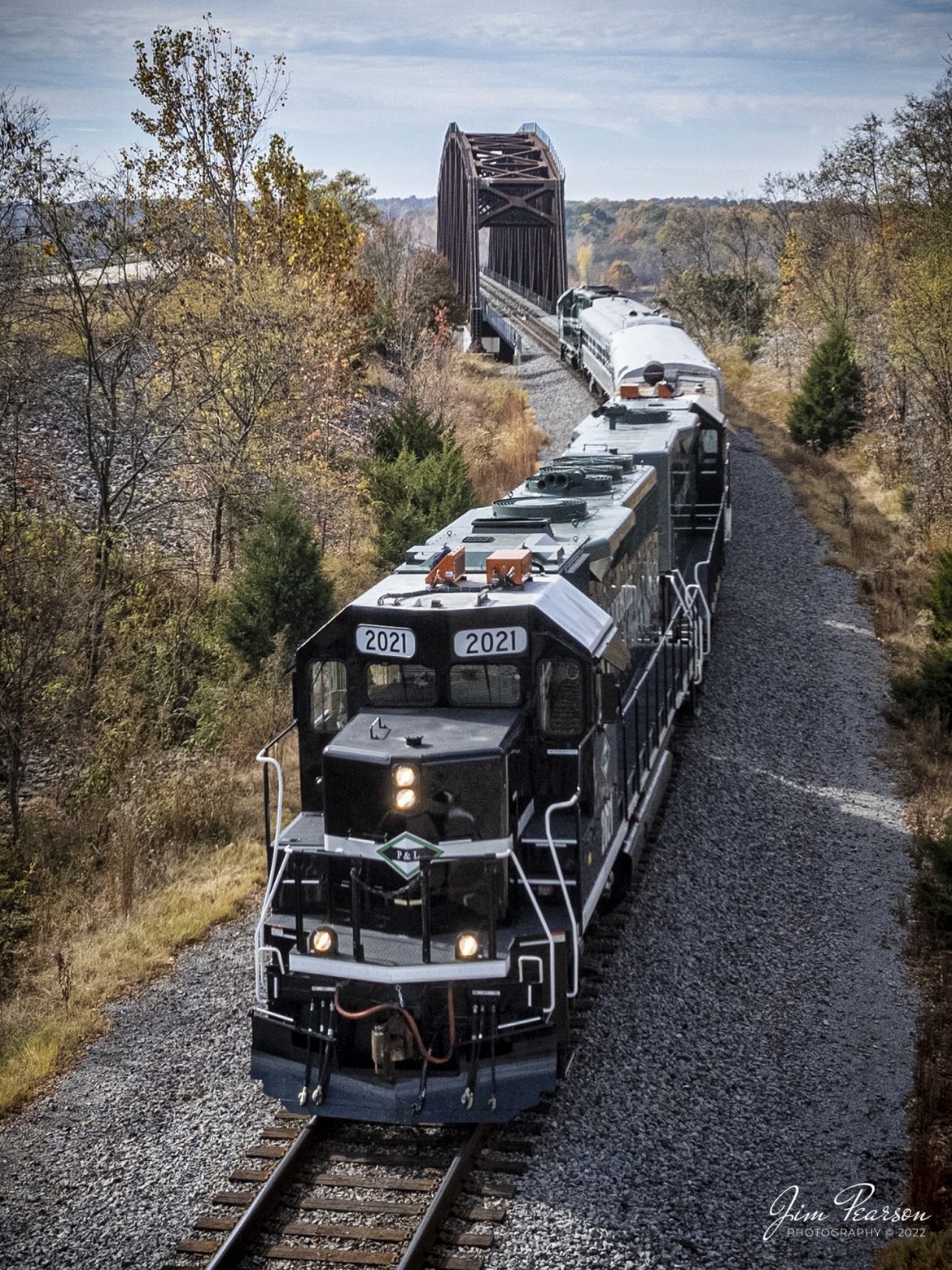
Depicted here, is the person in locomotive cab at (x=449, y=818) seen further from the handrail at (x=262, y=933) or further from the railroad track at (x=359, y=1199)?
the railroad track at (x=359, y=1199)

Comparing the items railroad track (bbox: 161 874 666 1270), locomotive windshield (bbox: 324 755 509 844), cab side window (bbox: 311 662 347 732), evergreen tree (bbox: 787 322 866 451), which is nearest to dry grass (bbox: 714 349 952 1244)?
evergreen tree (bbox: 787 322 866 451)

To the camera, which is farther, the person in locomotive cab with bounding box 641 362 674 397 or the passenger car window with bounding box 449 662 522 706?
the person in locomotive cab with bounding box 641 362 674 397

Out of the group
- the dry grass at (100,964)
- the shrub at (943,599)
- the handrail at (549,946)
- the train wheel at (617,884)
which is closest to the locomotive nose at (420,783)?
the handrail at (549,946)

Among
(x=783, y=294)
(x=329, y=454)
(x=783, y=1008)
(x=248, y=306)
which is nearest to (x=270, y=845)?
(x=783, y=1008)

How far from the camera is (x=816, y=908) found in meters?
11.3

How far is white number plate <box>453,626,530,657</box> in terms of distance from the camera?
834 centimetres

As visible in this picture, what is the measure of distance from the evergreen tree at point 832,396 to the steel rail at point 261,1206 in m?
28.5

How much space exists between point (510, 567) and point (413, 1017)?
3.19m

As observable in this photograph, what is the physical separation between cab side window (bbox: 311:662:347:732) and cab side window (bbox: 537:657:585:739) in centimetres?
147

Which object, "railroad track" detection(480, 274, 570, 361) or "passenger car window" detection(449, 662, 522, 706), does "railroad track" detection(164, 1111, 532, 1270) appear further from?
"railroad track" detection(480, 274, 570, 361)

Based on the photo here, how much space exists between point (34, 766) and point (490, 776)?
12.7m

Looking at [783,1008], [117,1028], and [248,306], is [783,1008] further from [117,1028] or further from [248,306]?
[248,306]

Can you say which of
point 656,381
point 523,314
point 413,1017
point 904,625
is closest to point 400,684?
point 413,1017

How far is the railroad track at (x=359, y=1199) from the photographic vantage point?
6.76 meters
